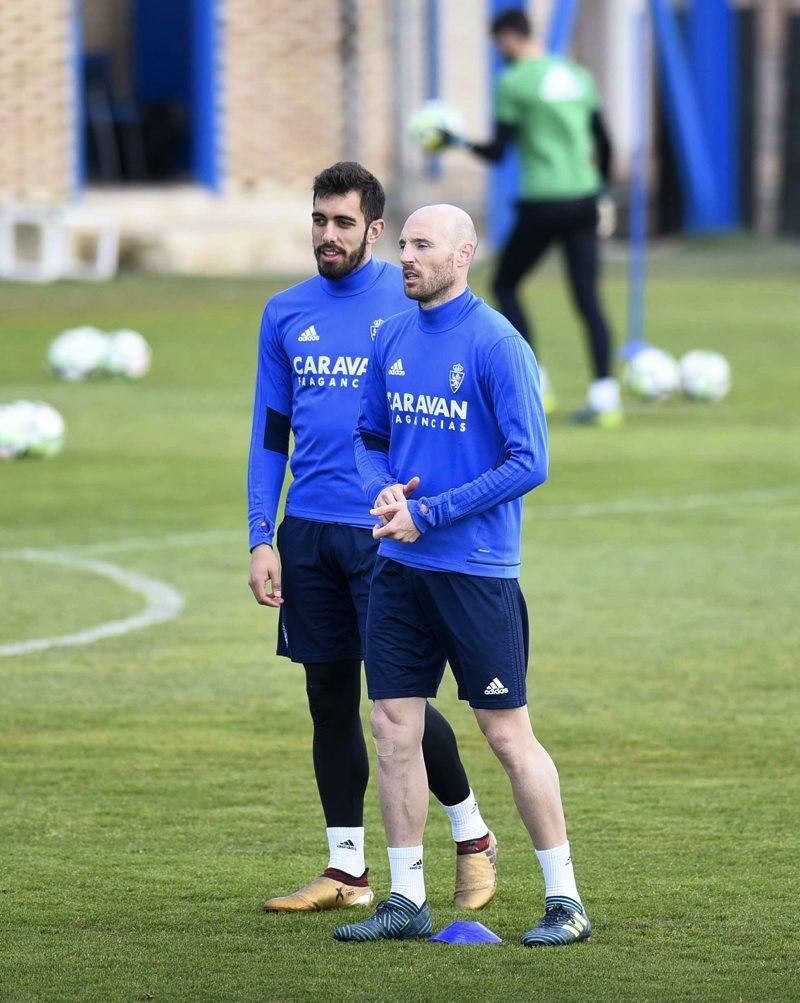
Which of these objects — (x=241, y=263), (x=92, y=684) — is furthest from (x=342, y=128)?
(x=92, y=684)

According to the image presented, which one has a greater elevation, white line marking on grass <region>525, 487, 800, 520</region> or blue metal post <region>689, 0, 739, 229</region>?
blue metal post <region>689, 0, 739, 229</region>

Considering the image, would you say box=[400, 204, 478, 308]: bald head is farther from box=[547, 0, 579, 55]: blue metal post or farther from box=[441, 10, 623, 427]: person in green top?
box=[547, 0, 579, 55]: blue metal post

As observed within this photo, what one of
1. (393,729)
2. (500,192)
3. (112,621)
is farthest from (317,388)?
(500,192)

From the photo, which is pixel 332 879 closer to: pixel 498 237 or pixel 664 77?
pixel 498 237

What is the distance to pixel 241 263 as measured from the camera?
1099 inches

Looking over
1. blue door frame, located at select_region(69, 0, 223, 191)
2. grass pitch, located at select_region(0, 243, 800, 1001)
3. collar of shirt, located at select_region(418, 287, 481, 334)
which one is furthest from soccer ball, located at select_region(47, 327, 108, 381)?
collar of shirt, located at select_region(418, 287, 481, 334)

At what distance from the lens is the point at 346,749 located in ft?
19.2

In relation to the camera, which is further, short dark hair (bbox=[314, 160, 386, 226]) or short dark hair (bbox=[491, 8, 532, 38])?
short dark hair (bbox=[491, 8, 532, 38])

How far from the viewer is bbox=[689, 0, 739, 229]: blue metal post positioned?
114ft

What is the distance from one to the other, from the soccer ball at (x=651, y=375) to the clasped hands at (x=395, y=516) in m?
11.6

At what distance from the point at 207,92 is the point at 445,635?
25119mm

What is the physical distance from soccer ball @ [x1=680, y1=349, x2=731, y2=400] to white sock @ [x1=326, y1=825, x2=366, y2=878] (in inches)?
446

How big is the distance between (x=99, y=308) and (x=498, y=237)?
9.15 m

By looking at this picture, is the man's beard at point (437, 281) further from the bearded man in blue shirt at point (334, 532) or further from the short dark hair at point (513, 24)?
the short dark hair at point (513, 24)
